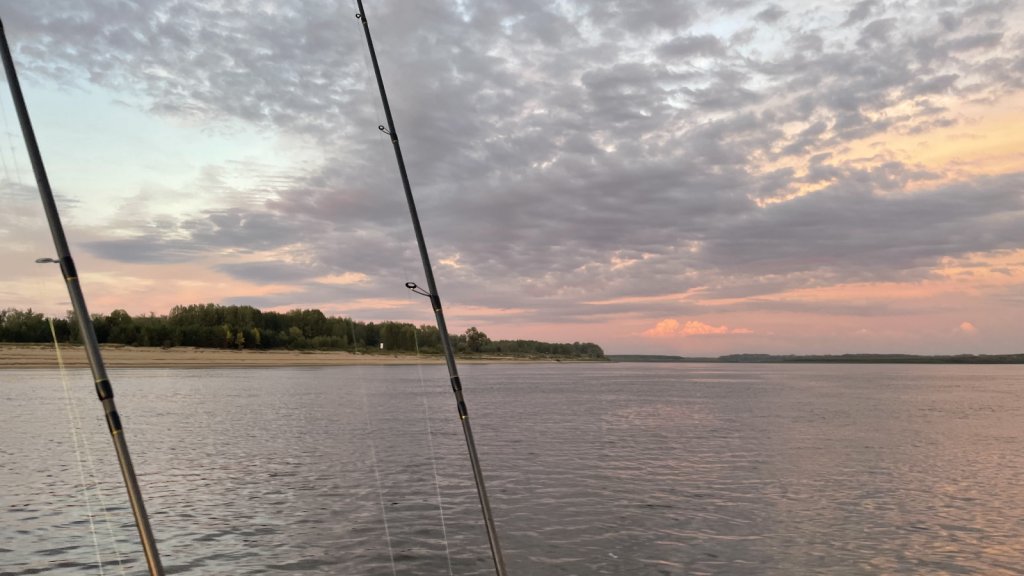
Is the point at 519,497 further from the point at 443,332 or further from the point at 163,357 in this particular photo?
the point at 163,357

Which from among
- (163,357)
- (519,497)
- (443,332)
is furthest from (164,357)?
(443,332)

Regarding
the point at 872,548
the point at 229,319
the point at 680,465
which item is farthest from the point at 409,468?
the point at 229,319

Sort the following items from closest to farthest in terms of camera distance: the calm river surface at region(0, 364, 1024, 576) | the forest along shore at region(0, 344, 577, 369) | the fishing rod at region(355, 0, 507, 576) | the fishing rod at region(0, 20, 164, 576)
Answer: the fishing rod at region(0, 20, 164, 576)
the fishing rod at region(355, 0, 507, 576)
the calm river surface at region(0, 364, 1024, 576)
the forest along shore at region(0, 344, 577, 369)

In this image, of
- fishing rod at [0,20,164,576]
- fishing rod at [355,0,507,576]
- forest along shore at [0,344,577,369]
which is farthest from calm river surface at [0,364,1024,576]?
forest along shore at [0,344,577,369]

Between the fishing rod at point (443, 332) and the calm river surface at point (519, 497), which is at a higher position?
the fishing rod at point (443, 332)

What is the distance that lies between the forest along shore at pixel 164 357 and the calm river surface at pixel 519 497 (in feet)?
156

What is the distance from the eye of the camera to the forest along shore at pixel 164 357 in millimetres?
104125

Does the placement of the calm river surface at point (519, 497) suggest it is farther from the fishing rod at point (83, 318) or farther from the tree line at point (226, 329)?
the tree line at point (226, 329)

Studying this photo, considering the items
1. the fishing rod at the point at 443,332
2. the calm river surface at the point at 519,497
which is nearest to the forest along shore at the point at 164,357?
the calm river surface at the point at 519,497

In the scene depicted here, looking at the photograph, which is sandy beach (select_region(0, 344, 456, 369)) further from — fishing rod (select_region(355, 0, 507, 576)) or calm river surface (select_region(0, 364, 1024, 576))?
fishing rod (select_region(355, 0, 507, 576))

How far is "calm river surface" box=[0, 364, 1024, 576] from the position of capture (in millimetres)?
15359

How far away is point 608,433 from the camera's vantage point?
39.7 metres

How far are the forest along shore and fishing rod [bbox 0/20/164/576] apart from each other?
250ft

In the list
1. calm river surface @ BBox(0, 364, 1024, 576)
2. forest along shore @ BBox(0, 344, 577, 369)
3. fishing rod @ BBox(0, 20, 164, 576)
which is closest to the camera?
fishing rod @ BBox(0, 20, 164, 576)
